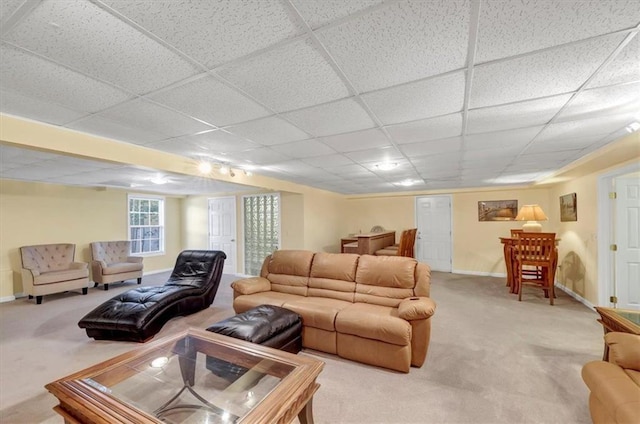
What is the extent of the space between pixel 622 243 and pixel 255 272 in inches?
260

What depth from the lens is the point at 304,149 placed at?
10.4ft

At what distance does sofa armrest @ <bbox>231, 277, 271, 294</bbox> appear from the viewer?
3479mm

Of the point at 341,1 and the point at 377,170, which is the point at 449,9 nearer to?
the point at 341,1

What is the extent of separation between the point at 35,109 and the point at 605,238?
645 centimetres

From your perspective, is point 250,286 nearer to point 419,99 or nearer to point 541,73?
point 419,99

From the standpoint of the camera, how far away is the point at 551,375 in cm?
234

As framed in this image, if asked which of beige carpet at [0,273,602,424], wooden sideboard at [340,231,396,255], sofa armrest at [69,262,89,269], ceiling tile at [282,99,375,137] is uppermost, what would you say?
ceiling tile at [282,99,375,137]

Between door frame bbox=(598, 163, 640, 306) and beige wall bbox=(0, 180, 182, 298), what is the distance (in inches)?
360

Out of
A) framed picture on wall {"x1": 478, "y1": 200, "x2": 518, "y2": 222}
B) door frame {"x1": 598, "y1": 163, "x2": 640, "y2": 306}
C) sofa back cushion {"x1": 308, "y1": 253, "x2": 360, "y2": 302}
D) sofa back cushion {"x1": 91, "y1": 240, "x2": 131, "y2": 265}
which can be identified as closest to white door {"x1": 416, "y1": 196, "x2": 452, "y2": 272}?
framed picture on wall {"x1": 478, "y1": 200, "x2": 518, "y2": 222}

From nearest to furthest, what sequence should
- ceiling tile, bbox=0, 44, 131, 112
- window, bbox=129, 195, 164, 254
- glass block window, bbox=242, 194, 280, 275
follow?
ceiling tile, bbox=0, 44, 131, 112 < glass block window, bbox=242, 194, 280, 275 < window, bbox=129, 195, 164, 254

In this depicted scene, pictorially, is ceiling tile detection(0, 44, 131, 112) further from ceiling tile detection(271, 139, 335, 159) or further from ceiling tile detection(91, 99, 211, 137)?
ceiling tile detection(271, 139, 335, 159)

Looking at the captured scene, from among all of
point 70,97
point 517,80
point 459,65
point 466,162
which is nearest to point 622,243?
point 466,162

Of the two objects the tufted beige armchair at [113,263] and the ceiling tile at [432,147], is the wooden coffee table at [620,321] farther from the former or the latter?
the tufted beige armchair at [113,263]

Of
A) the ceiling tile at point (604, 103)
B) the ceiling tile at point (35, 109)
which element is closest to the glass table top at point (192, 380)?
the ceiling tile at point (35, 109)
